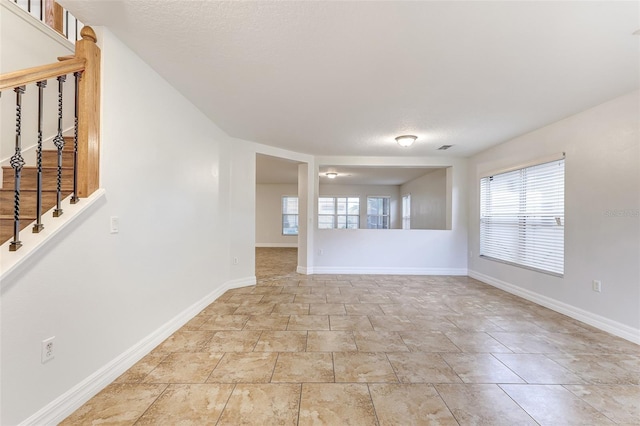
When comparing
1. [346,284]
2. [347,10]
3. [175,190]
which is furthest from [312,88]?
[346,284]

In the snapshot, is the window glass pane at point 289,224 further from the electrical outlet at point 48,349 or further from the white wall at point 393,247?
the electrical outlet at point 48,349

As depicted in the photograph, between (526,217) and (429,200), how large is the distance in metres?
3.42

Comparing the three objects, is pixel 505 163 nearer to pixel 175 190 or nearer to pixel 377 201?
pixel 175 190

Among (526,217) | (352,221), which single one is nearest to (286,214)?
(352,221)

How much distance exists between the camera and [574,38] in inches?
71.2

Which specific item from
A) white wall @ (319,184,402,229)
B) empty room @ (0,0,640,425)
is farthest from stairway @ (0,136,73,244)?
white wall @ (319,184,402,229)

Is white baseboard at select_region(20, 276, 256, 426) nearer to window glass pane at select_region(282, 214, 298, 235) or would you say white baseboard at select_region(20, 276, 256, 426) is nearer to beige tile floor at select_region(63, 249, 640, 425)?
beige tile floor at select_region(63, 249, 640, 425)

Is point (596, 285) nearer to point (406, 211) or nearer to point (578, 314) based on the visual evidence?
point (578, 314)

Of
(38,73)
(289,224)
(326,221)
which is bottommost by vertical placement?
(289,224)

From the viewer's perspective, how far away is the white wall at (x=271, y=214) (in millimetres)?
9969

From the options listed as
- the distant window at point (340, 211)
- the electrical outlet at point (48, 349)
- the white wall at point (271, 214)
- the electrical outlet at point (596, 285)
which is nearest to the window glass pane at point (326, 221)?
the distant window at point (340, 211)

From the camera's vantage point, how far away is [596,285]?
295 centimetres

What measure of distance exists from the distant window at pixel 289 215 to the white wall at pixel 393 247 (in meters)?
4.56

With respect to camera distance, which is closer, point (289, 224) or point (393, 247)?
point (393, 247)
